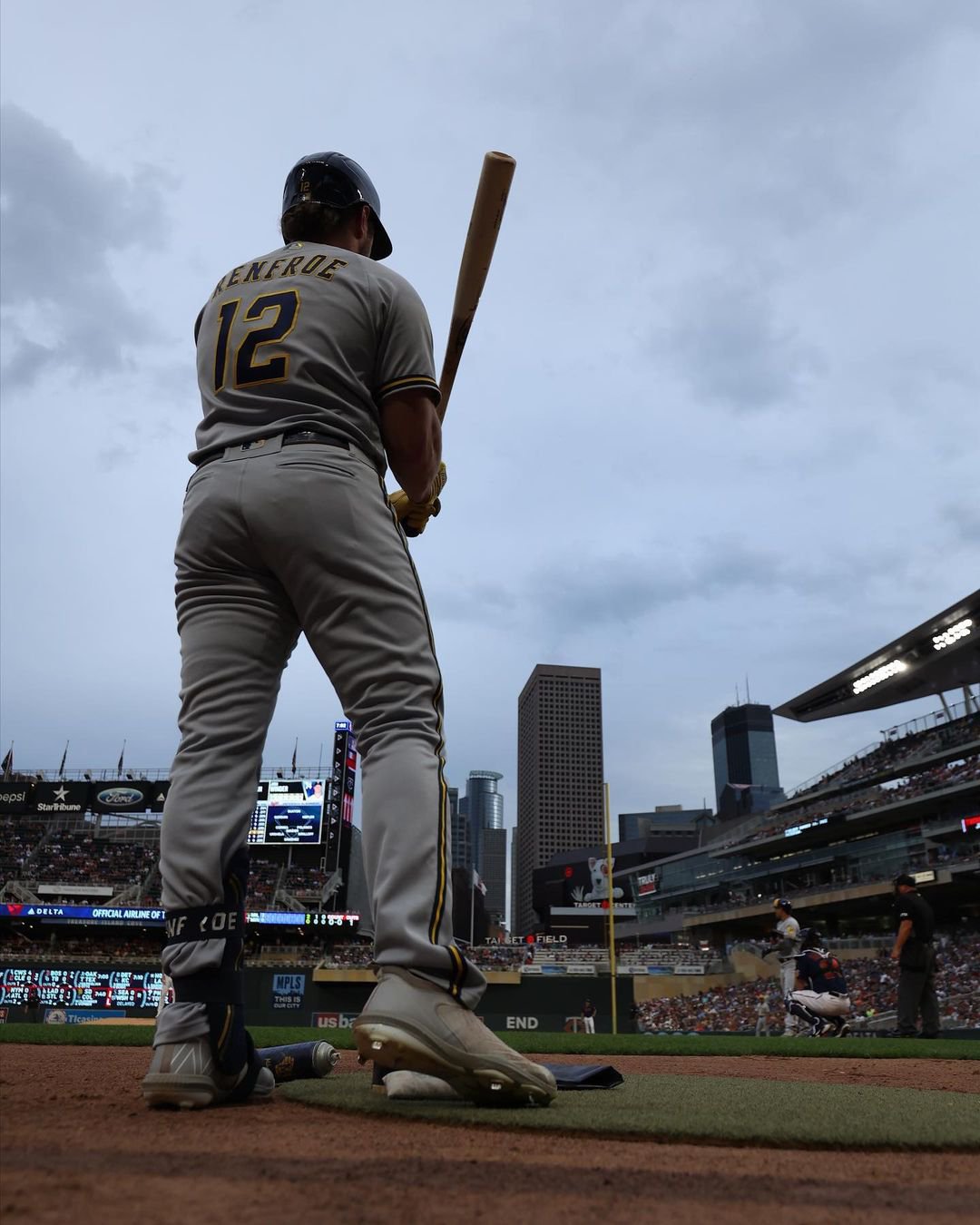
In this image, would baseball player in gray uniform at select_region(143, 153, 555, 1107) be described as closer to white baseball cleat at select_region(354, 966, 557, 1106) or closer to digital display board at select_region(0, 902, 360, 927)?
white baseball cleat at select_region(354, 966, 557, 1106)

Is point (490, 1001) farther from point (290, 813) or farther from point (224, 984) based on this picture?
point (224, 984)

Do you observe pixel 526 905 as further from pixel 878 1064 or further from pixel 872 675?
pixel 878 1064

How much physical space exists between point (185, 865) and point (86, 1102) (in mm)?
512

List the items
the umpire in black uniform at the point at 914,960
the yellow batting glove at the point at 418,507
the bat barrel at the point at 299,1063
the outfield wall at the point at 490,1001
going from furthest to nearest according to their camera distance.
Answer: the outfield wall at the point at 490,1001 → the umpire in black uniform at the point at 914,960 → the yellow batting glove at the point at 418,507 → the bat barrel at the point at 299,1063

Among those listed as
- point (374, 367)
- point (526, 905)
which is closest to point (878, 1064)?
point (374, 367)

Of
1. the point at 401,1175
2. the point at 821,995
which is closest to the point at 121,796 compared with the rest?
the point at 821,995

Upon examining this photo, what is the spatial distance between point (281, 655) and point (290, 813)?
38.9 m

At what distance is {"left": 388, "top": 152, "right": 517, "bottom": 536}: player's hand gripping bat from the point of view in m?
2.74

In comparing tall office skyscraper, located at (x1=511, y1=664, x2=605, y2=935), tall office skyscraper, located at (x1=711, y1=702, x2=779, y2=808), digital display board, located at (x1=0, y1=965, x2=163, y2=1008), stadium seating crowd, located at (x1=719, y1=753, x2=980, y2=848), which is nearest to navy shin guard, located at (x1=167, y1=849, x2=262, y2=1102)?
digital display board, located at (x1=0, y1=965, x2=163, y2=1008)

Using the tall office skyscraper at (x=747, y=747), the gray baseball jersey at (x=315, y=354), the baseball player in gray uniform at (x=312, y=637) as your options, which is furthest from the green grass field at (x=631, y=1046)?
the tall office skyscraper at (x=747, y=747)

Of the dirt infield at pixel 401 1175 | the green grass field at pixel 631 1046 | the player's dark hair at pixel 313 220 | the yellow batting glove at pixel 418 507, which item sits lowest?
the green grass field at pixel 631 1046

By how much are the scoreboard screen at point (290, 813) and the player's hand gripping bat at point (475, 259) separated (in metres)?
38.0

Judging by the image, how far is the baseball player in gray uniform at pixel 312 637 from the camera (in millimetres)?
1839

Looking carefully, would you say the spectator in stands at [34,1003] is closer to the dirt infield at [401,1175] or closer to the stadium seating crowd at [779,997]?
the stadium seating crowd at [779,997]
